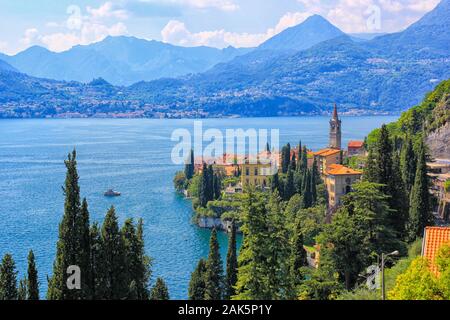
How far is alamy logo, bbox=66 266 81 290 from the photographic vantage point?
17.7m

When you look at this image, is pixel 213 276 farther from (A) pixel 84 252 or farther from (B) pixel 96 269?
(A) pixel 84 252

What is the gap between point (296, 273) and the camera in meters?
24.7

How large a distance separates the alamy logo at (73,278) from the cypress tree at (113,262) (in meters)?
1.07

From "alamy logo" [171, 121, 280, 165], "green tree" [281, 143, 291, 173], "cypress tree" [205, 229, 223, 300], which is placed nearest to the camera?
"cypress tree" [205, 229, 223, 300]

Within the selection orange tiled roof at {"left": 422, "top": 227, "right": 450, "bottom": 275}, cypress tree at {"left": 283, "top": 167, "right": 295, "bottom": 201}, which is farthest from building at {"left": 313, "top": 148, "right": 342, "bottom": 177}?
orange tiled roof at {"left": 422, "top": 227, "right": 450, "bottom": 275}

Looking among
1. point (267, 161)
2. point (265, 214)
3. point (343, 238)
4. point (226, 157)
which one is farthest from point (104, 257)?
point (226, 157)

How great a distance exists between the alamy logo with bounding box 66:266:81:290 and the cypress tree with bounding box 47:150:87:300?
0.12 metres

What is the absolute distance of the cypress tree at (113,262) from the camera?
18.8 m

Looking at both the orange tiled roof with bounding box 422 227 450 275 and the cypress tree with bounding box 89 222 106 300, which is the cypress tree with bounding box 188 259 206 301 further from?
the orange tiled roof with bounding box 422 227 450 275

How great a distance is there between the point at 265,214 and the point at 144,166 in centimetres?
7513

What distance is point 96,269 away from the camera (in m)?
18.7

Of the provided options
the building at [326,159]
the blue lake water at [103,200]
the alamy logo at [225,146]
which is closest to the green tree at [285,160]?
the alamy logo at [225,146]

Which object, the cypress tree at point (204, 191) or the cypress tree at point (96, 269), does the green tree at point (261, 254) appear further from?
the cypress tree at point (204, 191)

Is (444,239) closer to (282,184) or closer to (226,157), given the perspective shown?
(282,184)
